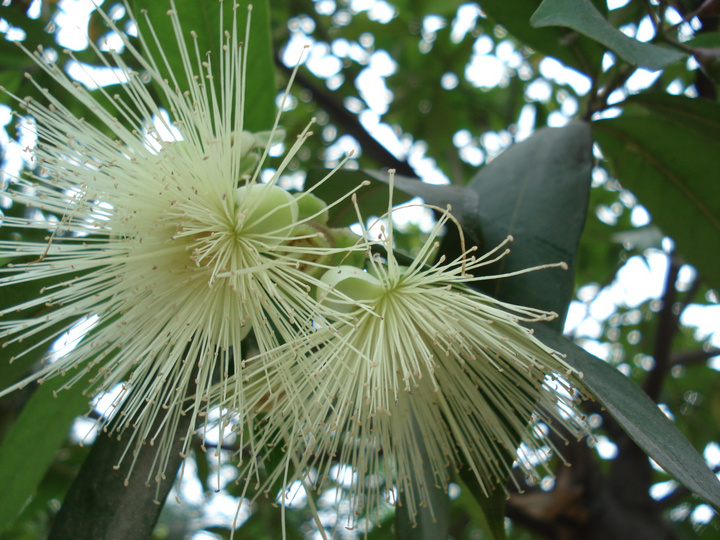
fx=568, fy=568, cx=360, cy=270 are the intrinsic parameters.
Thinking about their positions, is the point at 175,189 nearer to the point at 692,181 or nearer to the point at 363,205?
the point at 363,205

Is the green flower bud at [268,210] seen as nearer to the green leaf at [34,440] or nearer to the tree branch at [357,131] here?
the green leaf at [34,440]

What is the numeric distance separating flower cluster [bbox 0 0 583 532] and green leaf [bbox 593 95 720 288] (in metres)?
0.65

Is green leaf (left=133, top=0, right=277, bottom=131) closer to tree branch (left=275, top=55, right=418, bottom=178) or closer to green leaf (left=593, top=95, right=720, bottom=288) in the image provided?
tree branch (left=275, top=55, right=418, bottom=178)

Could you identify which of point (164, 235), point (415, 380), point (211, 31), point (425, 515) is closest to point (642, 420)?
point (415, 380)

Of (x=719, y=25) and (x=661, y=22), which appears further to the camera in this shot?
(x=719, y=25)

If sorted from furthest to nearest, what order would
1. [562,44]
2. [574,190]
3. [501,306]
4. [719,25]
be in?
[719,25]
[562,44]
[574,190]
[501,306]

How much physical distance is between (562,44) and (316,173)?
61 cm

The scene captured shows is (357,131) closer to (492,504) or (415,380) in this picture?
(415,380)

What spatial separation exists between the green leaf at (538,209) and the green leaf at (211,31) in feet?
1.52

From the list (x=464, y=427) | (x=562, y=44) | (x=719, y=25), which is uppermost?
(x=719, y=25)

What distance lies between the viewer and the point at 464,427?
866mm

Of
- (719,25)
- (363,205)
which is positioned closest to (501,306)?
(363,205)

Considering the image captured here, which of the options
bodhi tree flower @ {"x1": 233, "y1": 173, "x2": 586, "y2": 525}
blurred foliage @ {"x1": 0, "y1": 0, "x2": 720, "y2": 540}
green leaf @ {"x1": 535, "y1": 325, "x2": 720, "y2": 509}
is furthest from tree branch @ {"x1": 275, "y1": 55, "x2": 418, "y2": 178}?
green leaf @ {"x1": 535, "y1": 325, "x2": 720, "y2": 509}

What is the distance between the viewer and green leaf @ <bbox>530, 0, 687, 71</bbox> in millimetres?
725
